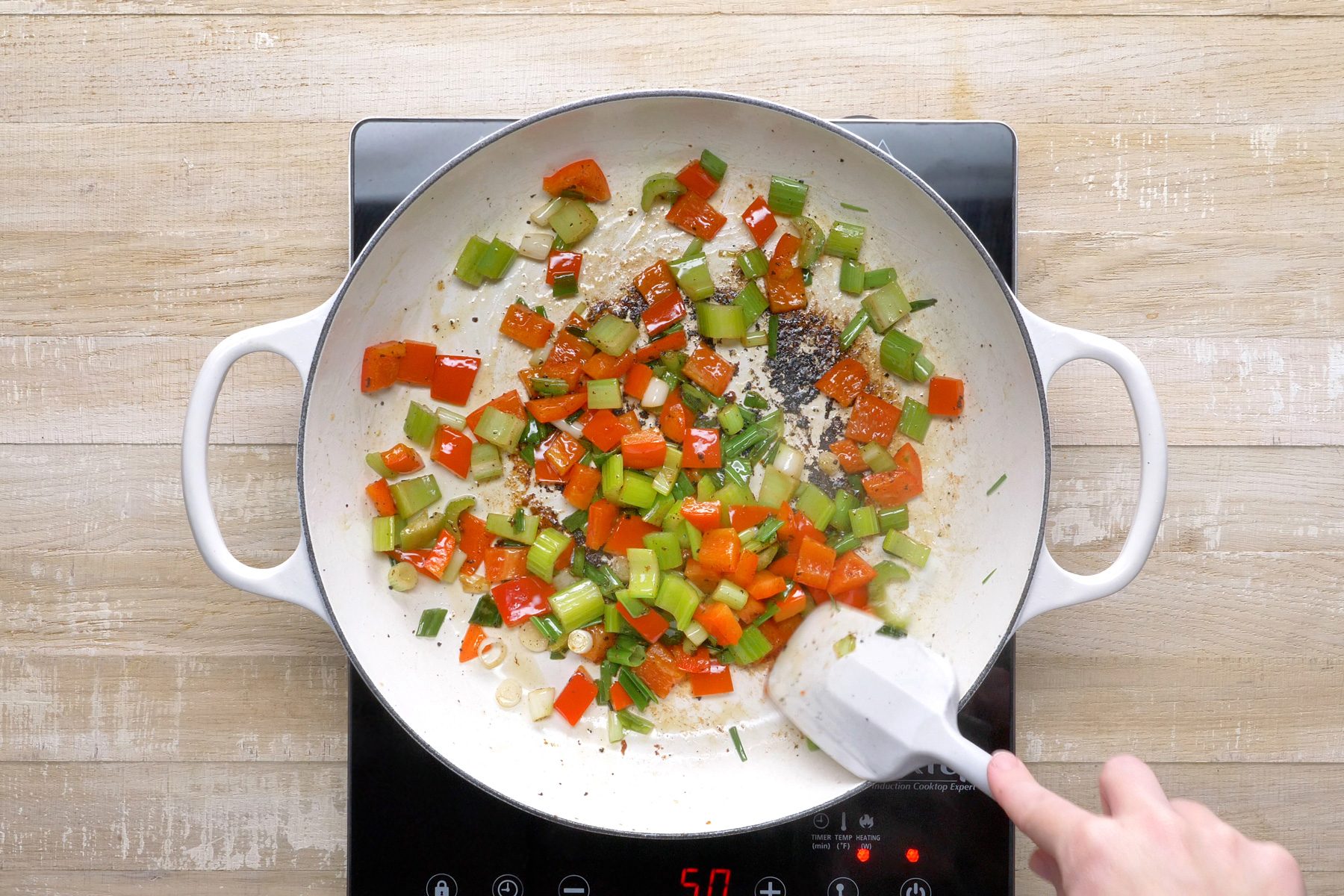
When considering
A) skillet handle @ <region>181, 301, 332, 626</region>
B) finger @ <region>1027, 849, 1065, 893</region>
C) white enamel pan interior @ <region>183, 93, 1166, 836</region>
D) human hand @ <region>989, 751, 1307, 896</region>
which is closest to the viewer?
human hand @ <region>989, 751, 1307, 896</region>

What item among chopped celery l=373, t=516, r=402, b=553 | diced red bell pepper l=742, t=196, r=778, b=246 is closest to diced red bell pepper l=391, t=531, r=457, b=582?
chopped celery l=373, t=516, r=402, b=553

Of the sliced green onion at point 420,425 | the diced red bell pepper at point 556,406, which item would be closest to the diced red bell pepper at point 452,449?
the sliced green onion at point 420,425

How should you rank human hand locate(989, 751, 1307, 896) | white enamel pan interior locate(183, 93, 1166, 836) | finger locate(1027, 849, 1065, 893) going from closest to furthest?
human hand locate(989, 751, 1307, 896)
finger locate(1027, 849, 1065, 893)
white enamel pan interior locate(183, 93, 1166, 836)

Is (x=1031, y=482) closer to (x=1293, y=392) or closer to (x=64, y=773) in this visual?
(x=1293, y=392)

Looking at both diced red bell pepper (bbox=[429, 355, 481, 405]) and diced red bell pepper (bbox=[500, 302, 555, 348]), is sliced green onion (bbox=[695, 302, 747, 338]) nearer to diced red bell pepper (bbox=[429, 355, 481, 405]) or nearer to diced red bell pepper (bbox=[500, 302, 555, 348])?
diced red bell pepper (bbox=[500, 302, 555, 348])

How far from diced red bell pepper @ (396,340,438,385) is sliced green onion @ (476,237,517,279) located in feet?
0.46

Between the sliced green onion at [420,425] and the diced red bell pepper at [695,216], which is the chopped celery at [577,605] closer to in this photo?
the sliced green onion at [420,425]

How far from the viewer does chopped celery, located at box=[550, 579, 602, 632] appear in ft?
4.12

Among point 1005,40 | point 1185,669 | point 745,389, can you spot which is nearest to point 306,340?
point 745,389

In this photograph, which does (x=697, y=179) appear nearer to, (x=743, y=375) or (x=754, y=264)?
(x=754, y=264)

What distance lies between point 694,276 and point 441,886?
96cm

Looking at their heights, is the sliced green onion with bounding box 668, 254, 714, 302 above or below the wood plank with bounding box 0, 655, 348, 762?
above

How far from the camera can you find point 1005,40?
49.7 inches

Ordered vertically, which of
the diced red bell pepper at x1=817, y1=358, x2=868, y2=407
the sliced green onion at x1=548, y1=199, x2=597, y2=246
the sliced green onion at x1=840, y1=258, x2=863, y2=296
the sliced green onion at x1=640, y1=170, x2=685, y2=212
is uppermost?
the sliced green onion at x1=640, y1=170, x2=685, y2=212
